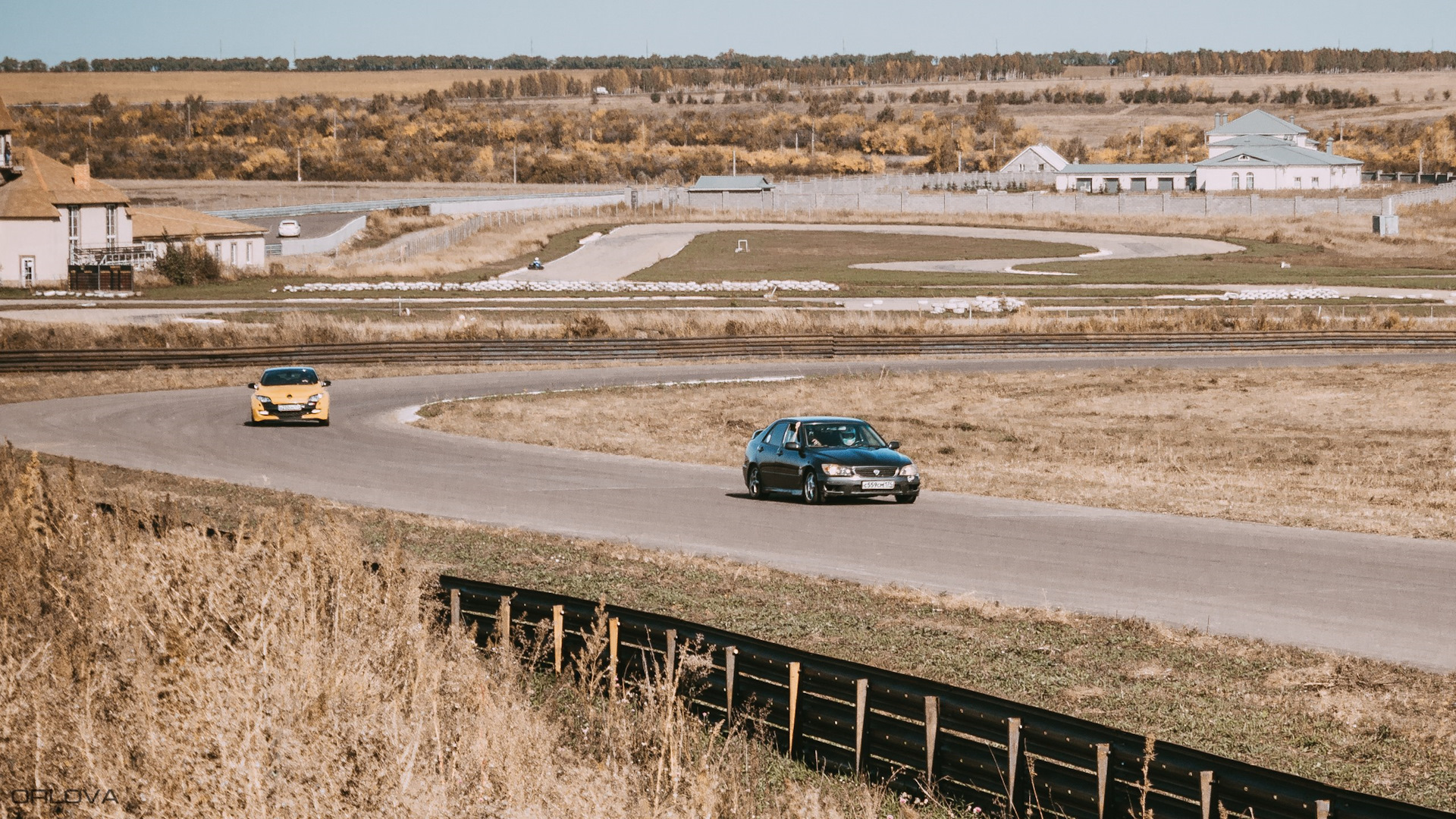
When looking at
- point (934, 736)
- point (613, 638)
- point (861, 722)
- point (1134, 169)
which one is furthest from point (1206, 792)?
point (1134, 169)

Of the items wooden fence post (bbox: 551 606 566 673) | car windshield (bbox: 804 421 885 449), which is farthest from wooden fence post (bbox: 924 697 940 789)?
car windshield (bbox: 804 421 885 449)

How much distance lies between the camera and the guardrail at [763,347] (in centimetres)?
4684

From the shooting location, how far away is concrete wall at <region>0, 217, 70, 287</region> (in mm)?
78250

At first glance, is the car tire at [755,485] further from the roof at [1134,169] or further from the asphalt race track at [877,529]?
the roof at [1134,169]

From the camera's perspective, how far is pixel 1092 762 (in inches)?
334

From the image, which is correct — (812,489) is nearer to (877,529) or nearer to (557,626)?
(877,529)

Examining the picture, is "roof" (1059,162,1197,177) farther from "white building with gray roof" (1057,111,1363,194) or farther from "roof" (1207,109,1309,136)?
"roof" (1207,109,1309,136)

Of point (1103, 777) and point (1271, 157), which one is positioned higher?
point (1271, 157)

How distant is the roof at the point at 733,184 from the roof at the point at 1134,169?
100 ft

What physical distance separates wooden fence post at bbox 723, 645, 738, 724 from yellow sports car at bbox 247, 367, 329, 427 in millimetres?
24813

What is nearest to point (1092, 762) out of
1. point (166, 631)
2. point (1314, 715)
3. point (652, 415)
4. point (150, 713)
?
point (1314, 715)

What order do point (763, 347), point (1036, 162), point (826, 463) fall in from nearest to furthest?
1. point (826, 463)
2. point (763, 347)
3. point (1036, 162)

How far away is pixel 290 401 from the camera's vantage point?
111ft

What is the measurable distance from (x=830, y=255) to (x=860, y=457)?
8200 cm
